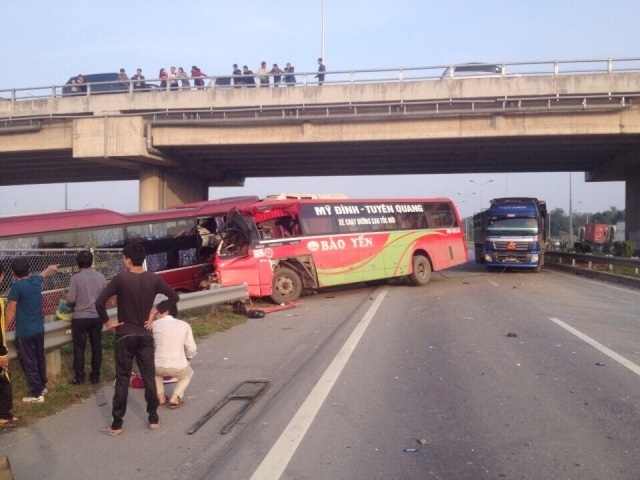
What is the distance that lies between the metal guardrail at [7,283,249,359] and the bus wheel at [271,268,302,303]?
209 cm

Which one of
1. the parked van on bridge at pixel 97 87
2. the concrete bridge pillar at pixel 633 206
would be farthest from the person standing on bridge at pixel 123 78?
the concrete bridge pillar at pixel 633 206

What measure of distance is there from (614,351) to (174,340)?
22.9ft

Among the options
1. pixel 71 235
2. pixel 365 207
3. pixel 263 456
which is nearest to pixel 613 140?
pixel 365 207

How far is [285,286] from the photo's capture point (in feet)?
58.7

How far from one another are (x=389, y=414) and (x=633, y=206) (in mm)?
34527

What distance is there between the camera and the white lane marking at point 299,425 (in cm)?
520

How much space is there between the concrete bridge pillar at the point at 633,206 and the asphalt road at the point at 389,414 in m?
25.4

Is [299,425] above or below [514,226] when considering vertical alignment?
below

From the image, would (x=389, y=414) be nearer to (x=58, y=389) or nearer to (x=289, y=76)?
(x=58, y=389)

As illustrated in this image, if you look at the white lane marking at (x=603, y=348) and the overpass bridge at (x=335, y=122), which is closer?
the white lane marking at (x=603, y=348)

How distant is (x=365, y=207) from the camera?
20.9 meters

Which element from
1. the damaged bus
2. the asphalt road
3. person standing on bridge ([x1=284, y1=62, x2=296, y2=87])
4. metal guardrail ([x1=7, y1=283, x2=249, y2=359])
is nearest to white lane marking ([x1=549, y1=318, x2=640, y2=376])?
the asphalt road

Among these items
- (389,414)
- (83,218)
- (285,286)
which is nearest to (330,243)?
(285,286)

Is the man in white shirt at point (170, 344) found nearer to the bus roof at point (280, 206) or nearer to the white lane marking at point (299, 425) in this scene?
the white lane marking at point (299, 425)
